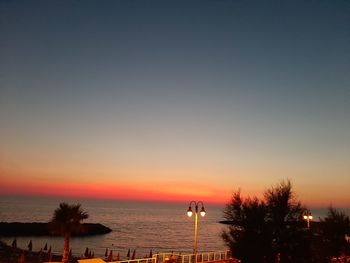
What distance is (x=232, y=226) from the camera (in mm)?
23516

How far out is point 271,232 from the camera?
21.5 meters

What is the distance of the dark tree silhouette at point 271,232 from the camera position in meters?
21.5

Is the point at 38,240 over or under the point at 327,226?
under

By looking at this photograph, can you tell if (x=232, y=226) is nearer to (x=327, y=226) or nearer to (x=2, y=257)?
(x=327, y=226)

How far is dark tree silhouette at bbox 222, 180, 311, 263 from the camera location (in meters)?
21.5

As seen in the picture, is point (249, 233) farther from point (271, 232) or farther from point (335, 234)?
point (335, 234)

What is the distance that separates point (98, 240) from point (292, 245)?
82.9 meters

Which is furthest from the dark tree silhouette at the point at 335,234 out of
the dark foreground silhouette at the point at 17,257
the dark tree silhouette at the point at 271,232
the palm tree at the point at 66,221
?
the dark foreground silhouette at the point at 17,257

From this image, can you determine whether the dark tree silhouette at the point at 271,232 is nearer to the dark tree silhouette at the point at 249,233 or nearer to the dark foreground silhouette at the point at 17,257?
the dark tree silhouette at the point at 249,233

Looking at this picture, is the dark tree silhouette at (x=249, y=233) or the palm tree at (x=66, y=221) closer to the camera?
the dark tree silhouette at (x=249, y=233)

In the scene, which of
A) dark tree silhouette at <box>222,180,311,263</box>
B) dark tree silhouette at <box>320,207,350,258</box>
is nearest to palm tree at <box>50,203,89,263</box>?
dark tree silhouette at <box>222,180,311,263</box>

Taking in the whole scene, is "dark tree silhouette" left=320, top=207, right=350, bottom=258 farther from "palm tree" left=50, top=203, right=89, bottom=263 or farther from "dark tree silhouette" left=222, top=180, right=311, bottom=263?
"palm tree" left=50, top=203, right=89, bottom=263

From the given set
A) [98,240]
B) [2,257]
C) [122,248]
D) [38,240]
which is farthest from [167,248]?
[2,257]

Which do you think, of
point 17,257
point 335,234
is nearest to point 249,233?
point 335,234
